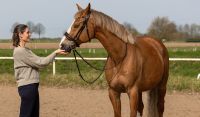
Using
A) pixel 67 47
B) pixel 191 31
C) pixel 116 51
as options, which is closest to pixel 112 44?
pixel 116 51

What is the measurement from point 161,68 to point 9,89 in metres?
6.02

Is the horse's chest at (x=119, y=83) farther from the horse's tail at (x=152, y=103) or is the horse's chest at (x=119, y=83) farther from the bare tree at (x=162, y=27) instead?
the bare tree at (x=162, y=27)

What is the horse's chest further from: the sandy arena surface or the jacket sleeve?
the sandy arena surface

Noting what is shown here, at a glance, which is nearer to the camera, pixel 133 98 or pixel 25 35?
pixel 25 35

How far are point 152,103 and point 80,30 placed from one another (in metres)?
2.19

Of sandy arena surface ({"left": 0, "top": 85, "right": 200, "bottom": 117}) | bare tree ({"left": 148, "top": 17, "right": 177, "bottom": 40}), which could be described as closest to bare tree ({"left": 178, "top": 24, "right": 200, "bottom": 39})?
bare tree ({"left": 148, "top": 17, "right": 177, "bottom": 40})

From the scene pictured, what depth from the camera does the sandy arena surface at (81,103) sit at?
7188mm

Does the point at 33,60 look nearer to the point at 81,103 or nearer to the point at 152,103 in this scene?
the point at 152,103

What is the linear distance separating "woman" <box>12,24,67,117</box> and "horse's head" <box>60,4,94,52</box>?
0.52 meters

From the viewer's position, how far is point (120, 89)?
4.95 metres

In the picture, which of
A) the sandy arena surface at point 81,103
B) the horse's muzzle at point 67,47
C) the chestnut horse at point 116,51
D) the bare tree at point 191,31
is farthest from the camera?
the bare tree at point 191,31

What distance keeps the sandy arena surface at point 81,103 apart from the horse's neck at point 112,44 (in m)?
2.28

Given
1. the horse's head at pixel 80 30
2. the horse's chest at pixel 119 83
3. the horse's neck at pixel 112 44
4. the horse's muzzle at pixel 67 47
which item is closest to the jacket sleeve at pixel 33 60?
the horse's muzzle at pixel 67 47

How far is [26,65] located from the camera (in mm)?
4105
